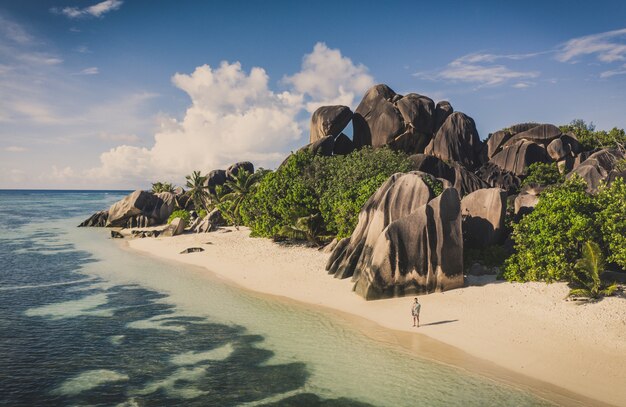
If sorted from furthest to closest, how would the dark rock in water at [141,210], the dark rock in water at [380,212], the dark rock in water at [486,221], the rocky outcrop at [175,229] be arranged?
the dark rock in water at [141,210] → the rocky outcrop at [175,229] → the dark rock in water at [486,221] → the dark rock in water at [380,212]

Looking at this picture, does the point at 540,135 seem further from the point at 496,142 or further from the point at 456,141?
the point at 456,141

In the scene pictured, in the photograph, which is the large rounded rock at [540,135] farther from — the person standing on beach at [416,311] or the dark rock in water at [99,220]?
the dark rock in water at [99,220]

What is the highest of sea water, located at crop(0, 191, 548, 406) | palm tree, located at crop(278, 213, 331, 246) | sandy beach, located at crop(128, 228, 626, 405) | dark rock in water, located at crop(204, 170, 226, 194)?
dark rock in water, located at crop(204, 170, 226, 194)

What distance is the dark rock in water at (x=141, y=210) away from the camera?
71.8 meters

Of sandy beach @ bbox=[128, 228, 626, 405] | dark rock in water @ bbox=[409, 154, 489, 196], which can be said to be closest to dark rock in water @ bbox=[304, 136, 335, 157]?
dark rock in water @ bbox=[409, 154, 489, 196]

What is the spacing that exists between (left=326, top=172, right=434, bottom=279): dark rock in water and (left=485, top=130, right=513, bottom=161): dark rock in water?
34.8 m

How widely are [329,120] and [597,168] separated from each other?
31183 mm

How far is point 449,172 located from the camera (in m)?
51.6

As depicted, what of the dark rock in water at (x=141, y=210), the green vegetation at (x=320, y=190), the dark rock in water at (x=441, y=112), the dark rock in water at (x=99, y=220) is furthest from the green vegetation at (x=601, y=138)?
the dark rock in water at (x=99, y=220)

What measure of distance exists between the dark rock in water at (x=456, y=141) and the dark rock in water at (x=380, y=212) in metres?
28.5

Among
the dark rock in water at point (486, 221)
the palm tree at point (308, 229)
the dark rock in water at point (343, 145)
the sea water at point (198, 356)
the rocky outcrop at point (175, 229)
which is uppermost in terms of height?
the dark rock in water at point (343, 145)

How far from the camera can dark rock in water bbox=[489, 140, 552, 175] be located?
5419 centimetres

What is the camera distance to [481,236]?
1155 inches

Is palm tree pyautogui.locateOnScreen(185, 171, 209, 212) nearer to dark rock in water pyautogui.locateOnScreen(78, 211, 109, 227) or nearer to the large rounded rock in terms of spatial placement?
dark rock in water pyautogui.locateOnScreen(78, 211, 109, 227)
